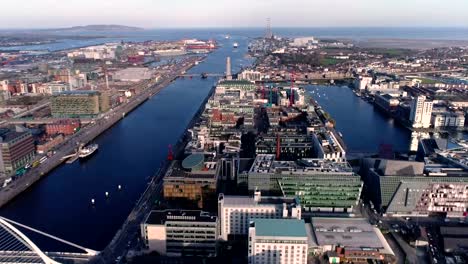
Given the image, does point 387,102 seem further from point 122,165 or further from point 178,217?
point 178,217

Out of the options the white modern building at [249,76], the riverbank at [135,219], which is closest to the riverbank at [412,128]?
the white modern building at [249,76]

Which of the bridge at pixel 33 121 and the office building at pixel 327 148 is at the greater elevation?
the office building at pixel 327 148

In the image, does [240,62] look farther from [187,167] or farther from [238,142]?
[187,167]

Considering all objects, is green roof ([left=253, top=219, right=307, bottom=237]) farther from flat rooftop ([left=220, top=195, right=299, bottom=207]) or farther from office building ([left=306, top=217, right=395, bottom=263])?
flat rooftop ([left=220, top=195, right=299, bottom=207])

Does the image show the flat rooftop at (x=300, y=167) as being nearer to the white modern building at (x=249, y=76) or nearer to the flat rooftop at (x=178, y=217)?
the flat rooftop at (x=178, y=217)

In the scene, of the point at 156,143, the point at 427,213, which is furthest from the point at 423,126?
the point at 156,143

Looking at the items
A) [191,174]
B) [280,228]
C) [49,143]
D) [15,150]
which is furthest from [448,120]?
[15,150]

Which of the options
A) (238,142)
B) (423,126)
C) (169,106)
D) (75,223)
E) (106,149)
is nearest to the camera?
(75,223)

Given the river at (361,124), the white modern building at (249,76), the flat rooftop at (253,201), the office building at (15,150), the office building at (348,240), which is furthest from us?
the white modern building at (249,76)
